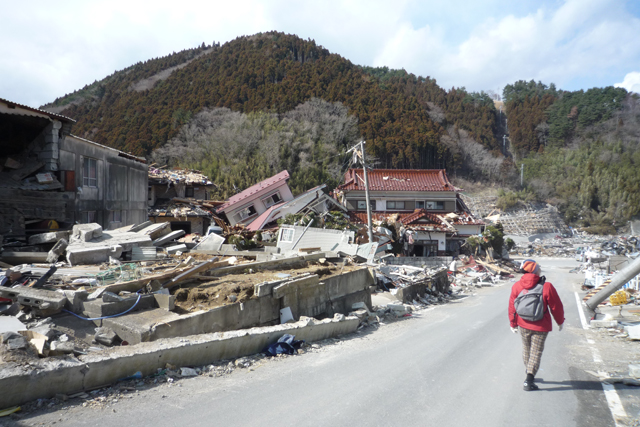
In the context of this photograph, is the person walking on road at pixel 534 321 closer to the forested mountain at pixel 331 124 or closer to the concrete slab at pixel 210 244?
the concrete slab at pixel 210 244

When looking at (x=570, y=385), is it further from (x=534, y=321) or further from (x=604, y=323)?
(x=604, y=323)

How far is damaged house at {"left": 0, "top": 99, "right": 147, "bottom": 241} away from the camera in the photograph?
39.3 ft

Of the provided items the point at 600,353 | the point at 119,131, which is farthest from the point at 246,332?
the point at 119,131

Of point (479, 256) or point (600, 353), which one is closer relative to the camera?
point (600, 353)

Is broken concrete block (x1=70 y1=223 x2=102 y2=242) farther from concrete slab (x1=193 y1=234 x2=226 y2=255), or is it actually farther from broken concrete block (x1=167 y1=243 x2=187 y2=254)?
concrete slab (x1=193 y1=234 x2=226 y2=255)

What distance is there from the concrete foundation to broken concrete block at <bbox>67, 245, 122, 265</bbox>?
510cm

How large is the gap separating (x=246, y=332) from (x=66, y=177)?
455 inches

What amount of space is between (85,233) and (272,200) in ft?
75.1

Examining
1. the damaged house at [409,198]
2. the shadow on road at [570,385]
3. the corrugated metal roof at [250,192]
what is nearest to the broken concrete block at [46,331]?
the shadow on road at [570,385]

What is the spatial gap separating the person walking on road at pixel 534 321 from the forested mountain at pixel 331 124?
112 ft

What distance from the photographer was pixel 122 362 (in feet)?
16.8

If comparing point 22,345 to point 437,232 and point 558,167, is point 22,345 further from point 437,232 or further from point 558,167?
point 558,167

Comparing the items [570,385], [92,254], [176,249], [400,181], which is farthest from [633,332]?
[400,181]

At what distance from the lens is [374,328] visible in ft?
32.7
